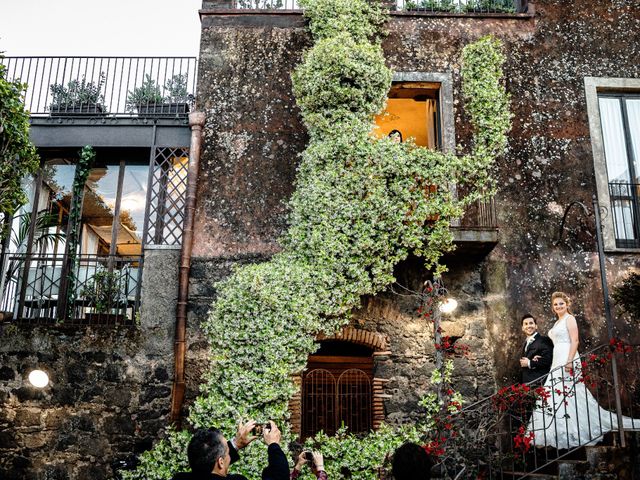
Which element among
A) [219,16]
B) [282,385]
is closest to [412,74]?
[219,16]

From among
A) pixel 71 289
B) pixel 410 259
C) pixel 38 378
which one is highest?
pixel 410 259

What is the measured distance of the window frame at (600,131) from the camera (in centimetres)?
965

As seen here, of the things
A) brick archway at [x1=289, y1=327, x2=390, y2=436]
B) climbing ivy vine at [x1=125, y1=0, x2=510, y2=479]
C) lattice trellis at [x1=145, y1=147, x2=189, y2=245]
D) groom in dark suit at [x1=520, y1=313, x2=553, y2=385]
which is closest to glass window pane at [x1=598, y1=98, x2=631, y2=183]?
climbing ivy vine at [x1=125, y1=0, x2=510, y2=479]

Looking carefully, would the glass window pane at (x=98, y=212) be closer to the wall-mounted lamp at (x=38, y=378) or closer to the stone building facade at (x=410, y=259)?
the stone building facade at (x=410, y=259)

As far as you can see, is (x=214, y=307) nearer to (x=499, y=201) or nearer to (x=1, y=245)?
(x=1, y=245)

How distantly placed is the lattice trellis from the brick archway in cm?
276

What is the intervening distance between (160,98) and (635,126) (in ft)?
25.2

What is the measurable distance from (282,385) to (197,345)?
1619mm

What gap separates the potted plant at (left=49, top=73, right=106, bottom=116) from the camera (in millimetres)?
10352

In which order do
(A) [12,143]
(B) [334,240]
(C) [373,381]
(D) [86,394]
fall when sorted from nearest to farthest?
(A) [12,143], (B) [334,240], (D) [86,394], (C) [373,381]

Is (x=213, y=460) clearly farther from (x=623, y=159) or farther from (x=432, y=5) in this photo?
(x=432, y=5)

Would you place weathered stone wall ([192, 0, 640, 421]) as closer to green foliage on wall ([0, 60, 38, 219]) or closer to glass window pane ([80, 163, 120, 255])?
glass window pane ([80, 163, 120, 255])

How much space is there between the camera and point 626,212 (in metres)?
9.82

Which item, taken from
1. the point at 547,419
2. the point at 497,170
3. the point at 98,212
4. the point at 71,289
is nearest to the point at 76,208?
the point at 98,212
